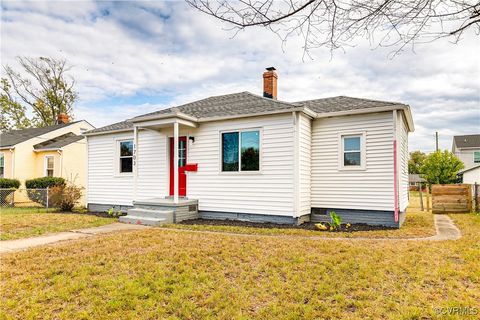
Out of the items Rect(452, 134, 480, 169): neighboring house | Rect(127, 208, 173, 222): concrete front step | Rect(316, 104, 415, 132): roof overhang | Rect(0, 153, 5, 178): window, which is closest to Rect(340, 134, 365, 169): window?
Rect(316, 104, 415, 132): roof overhang

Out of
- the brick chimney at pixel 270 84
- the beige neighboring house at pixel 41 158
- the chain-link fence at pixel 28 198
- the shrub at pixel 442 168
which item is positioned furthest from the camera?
the shrub at pixel 442 168

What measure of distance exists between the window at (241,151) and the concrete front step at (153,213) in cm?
238

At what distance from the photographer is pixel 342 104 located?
420 inches

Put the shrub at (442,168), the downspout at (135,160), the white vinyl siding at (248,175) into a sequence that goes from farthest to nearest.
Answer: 1. the shrub at (442,168)
2. the downspout at (135,160)
3. the white vinyl siding at (248,175)

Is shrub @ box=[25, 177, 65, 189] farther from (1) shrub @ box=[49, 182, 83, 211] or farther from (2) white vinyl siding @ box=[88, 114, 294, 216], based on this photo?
(2) white vinyl siding @ box=[88, 114, 294, 216]

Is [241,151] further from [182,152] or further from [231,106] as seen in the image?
[182,152]

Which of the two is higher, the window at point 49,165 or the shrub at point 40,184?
the window at point 49,165

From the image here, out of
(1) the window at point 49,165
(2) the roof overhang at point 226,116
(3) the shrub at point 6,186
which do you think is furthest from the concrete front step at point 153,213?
(1) the window at point 49,165

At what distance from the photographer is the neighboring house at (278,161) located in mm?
9367

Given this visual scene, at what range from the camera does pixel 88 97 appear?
32.8 m

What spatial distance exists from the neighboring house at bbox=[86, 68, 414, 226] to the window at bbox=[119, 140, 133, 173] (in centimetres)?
91

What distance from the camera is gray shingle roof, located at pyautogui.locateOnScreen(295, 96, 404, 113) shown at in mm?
9609

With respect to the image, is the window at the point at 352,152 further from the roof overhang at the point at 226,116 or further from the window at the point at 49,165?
the window at the point at 49,165

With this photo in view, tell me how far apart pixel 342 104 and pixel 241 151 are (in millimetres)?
3867
